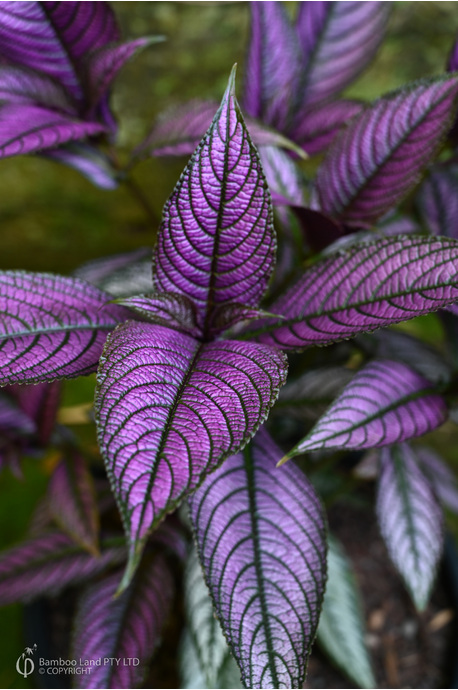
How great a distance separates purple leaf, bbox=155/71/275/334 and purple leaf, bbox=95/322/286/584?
2.3 inches

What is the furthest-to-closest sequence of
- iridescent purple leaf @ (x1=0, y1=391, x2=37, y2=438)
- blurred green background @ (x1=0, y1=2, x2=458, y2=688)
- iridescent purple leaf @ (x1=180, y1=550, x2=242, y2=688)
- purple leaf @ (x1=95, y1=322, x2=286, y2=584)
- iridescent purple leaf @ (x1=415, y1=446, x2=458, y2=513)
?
blurred green background @ (x1=0, y1=2, x2=458, y2=688) < iridescent purple leaf @ (x1=415, y1=446, x2=458, y2=513) < iridescent purple leaf @ (x1=0, y1=391, x2=37, y2=438) < iridescent purple leaf @ (x1=180, y1=550, x2=242, y2=688) < purple leaf @ (x1=95, y1=322, x2=286, y2=584)

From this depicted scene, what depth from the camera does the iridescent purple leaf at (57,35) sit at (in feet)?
1.73

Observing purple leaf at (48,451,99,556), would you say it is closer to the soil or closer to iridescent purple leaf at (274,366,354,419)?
iridescent purple leaf at (274,366,354,419)

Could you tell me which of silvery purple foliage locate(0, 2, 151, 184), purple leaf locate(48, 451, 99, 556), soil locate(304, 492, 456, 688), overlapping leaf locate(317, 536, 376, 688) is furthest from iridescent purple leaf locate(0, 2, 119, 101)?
soil locate(304, 492, 456, 688)

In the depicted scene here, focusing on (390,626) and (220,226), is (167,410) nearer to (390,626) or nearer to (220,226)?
(220,226)

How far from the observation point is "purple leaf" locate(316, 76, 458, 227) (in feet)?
1.63

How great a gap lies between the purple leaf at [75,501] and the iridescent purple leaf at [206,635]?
118mm

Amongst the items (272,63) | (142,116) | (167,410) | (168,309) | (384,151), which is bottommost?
(167,410)

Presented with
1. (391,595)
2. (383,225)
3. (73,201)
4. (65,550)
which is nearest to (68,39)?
(383,225)

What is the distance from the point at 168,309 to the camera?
1.43ft

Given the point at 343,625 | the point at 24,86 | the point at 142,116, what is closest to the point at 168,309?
the point at 24,86

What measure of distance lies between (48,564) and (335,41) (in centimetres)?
76

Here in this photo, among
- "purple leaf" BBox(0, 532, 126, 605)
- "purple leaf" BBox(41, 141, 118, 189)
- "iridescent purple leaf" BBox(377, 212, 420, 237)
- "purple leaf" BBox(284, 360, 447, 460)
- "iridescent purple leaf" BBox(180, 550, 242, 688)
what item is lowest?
"iridescent purple leaf" BBox(180, 550, 242, 688)

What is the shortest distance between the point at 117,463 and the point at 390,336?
50 cm
